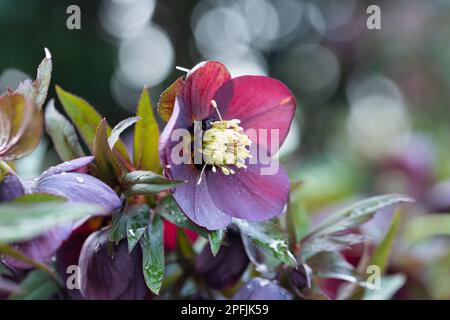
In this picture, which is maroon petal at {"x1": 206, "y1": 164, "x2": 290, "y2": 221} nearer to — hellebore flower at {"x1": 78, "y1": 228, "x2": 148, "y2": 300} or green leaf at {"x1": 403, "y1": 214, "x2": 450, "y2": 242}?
hellebore flower at {"x1": 78, "y1": 228, "x2": 148, "y2": 300}

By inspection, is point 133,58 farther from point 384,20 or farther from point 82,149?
point 82,149

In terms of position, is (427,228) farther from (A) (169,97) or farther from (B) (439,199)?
(A) (169,97)

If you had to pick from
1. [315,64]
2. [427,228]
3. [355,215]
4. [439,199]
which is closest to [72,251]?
[355,215]

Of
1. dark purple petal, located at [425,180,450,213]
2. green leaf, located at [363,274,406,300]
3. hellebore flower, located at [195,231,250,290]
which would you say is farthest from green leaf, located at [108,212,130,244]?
dark purple petal, located at [425,180,450,213]

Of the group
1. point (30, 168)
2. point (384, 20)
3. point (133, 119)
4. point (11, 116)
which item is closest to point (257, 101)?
point (133, 119)
